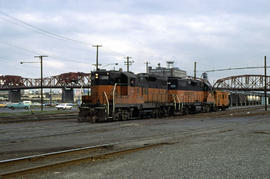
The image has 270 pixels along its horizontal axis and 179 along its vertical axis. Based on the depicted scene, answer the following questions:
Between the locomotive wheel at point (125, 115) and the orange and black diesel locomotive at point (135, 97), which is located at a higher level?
the orange and black diesel locomotive at point (135, 97)

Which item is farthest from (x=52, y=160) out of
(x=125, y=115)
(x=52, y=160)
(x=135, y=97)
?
(x=135, y=97)

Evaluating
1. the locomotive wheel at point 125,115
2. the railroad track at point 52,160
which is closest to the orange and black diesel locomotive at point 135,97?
the locomotive wheel at point 125,115

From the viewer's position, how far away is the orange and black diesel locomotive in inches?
805

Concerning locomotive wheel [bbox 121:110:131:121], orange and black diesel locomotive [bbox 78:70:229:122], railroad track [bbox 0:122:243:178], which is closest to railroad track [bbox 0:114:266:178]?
railroad track [bbox 0:122:243:178]

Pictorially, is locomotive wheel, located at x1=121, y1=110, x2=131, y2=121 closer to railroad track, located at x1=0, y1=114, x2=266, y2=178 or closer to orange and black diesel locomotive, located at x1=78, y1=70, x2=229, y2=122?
orange and black diesel locomotive, located at x1=78, y1=70, x2=229, y2=122

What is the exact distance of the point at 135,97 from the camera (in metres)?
22.5

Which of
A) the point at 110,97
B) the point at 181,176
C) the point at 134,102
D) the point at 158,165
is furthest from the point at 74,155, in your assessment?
the point at 134,102

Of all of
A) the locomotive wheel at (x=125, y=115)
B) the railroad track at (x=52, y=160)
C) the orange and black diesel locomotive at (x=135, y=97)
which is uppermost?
the orange and black diesel locomotive at (x=135, y=97)

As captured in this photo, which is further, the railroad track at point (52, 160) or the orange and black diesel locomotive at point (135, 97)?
the orange and black diesel locomotive at point (135, 97)

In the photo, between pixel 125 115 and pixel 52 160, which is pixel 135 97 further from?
pixel 52 160

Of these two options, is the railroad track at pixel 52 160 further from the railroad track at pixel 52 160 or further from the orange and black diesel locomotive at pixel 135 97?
the orange and black diesel locomotive at pixel 135 97

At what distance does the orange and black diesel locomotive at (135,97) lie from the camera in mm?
20438

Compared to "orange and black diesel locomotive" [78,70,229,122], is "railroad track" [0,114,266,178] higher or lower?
lower

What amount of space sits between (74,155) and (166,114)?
19.9 metres
